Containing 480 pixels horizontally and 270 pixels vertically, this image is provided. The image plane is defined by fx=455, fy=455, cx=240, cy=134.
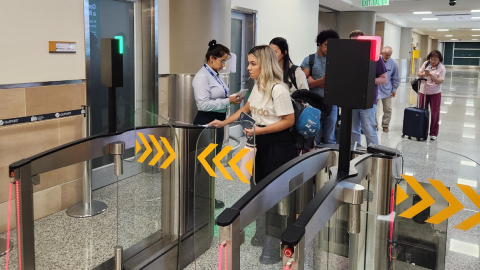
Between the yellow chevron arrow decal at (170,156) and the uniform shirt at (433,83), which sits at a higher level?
the uniform shirt at (433,83)

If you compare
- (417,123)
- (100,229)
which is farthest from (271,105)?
(417,123)

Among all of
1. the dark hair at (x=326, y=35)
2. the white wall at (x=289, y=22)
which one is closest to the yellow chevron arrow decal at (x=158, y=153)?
the dark hair at (x=326, y=35)

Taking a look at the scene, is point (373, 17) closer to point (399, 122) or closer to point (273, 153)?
point (399, 122)

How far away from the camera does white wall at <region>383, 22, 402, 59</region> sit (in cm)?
1912

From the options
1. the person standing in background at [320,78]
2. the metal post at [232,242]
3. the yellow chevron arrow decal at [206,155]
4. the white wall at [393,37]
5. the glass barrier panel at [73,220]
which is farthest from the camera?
the white wall at [393,37]

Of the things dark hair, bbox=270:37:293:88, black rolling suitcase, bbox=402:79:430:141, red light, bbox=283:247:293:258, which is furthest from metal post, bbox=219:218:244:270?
black rolling suitcase, bbox=402:79:430:141

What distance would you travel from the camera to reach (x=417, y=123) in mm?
7348

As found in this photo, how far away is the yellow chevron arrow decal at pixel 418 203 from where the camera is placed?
6.49 feet

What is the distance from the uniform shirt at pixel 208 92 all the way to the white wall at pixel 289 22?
122 inches

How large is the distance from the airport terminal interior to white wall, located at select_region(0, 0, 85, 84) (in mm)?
11

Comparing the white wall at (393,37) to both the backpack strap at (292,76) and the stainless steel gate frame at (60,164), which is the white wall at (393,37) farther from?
the stainless steel gate frame at (60,164)

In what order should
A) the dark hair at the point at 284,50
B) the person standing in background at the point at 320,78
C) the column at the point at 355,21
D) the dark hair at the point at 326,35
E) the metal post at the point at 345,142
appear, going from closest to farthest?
the metal post at the point at 345,142 → the dark hair at the point at 284,50 → the dark hair at the point at 326,35 → the person standing in background at the point at 320,78 → the column at the point at 355,21

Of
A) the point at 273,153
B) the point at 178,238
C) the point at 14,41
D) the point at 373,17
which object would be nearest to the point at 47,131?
the point at 14,41

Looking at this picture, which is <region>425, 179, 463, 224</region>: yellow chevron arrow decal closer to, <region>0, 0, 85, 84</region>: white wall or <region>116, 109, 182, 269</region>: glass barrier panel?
<region>116, 109, 182, 269</region>: glass barrier panel
